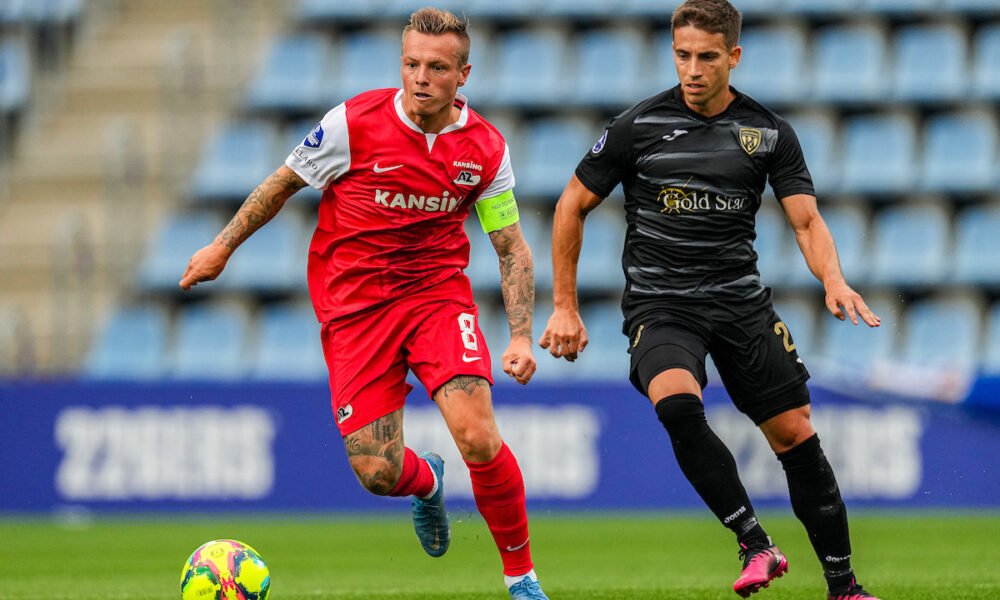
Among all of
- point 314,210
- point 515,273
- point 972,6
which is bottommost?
point 515,273

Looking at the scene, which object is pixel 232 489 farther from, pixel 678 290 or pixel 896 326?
pixel 678 290

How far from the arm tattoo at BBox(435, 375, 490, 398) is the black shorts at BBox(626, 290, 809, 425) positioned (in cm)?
65

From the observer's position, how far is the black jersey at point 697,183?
646 cm

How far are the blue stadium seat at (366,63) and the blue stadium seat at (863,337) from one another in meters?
5.77

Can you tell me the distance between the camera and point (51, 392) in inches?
590

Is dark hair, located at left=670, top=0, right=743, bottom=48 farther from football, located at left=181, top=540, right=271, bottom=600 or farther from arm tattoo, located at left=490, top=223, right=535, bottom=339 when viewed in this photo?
football, located at left=181, top=540, right=271, bottom=600

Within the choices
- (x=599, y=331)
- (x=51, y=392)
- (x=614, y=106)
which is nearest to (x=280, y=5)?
(x=614, y=106)

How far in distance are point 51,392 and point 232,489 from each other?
1.85 m

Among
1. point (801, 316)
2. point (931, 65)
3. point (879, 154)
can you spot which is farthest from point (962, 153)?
point (801, 316)

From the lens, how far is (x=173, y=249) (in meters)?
19.0

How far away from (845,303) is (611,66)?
45.9 ft

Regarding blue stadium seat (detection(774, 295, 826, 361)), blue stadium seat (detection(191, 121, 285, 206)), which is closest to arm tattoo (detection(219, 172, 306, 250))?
blue stadium seat (detection(774, 295, 826, 361))

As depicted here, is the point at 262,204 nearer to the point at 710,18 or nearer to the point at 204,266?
the point at 204,266

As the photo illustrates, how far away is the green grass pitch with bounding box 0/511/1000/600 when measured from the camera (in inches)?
321
